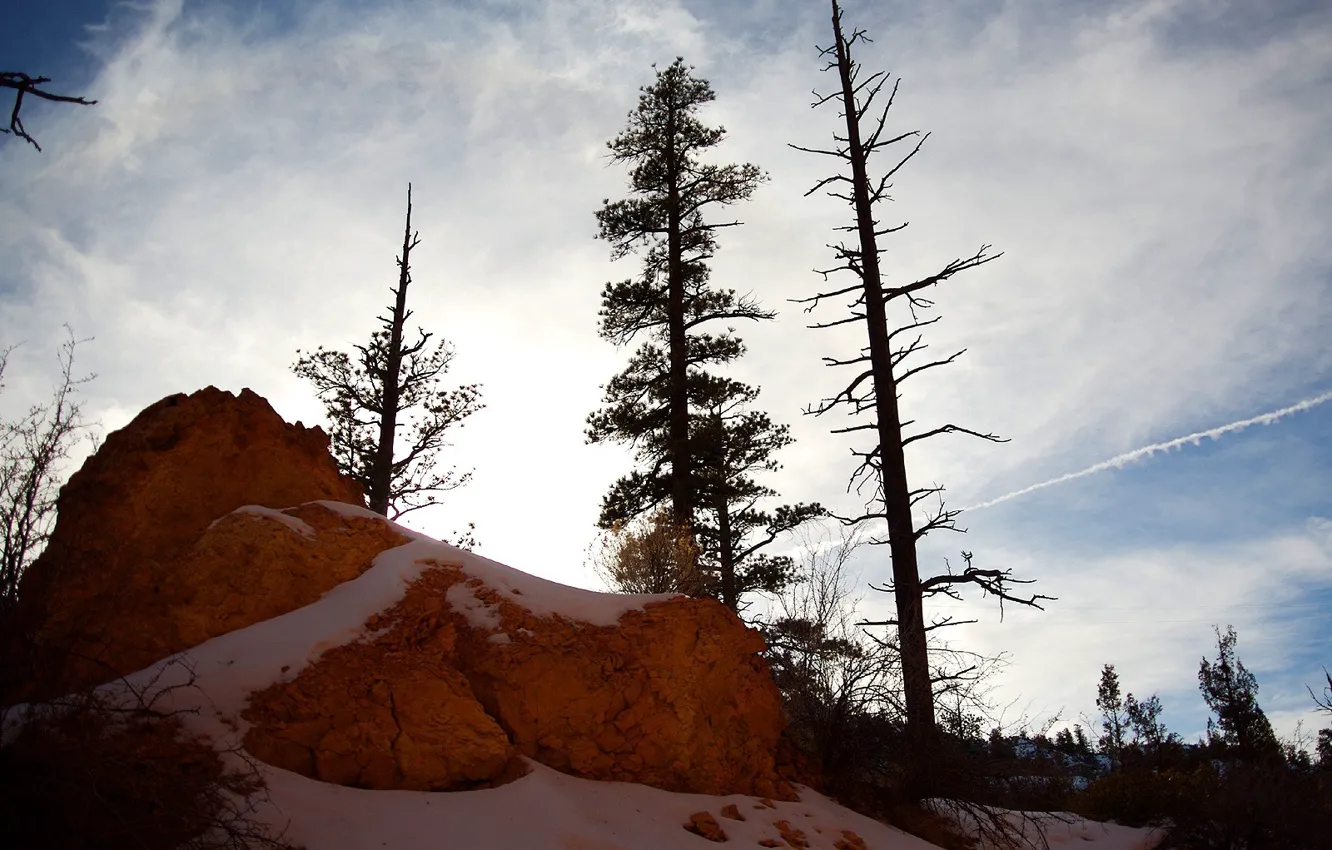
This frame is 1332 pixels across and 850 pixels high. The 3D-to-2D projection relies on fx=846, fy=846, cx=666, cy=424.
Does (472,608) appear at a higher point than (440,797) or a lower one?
higher

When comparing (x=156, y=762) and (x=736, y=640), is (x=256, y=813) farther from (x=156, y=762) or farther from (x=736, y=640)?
(x=736, y=640)

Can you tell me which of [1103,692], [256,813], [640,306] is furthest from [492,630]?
[1103,692]

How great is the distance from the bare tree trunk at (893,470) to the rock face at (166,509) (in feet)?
20.9

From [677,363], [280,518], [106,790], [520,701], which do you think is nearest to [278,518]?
[280,518]

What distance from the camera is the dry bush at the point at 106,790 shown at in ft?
13.3

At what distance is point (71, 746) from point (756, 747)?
6224 millimetres

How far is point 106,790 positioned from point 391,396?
541 inches

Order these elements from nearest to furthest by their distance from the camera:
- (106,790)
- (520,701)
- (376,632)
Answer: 1. (106,790)
2. (376,632)
3. (520,701)

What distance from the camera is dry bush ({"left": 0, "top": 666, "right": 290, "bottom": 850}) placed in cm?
405

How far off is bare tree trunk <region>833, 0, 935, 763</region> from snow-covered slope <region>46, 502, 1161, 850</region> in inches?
67.8

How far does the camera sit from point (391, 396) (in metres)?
17.6

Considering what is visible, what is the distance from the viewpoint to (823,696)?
9.76 meters

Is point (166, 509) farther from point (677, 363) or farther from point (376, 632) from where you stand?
point (677, 363)

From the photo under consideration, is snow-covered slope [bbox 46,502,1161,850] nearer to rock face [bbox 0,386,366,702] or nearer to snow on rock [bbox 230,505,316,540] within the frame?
rock face [bbox 0,386,366,702]
